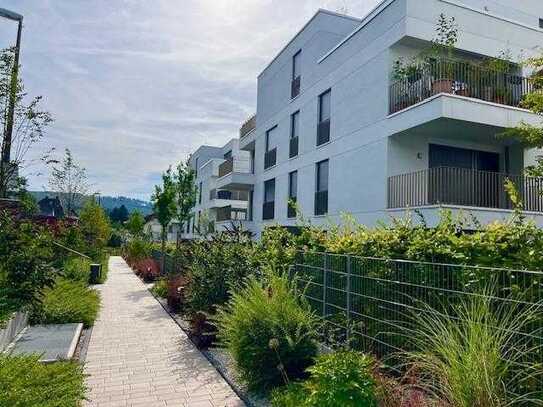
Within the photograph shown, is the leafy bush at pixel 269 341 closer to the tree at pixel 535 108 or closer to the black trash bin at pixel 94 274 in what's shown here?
the tree at pixel 535 108

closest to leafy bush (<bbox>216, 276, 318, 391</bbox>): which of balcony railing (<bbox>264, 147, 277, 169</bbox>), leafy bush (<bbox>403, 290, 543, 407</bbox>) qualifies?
leafy bush (<bbox>403, 290, 543, 407</bbox>)

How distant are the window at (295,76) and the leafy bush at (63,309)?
14022mm

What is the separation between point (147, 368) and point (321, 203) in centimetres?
1195

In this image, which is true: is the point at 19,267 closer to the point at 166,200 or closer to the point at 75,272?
the point at 75,272

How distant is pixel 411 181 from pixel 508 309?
31.0 feet

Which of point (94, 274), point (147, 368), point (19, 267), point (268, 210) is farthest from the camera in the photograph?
point (268, 210)

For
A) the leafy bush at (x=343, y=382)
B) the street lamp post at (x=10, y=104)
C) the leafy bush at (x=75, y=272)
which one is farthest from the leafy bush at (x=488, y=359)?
the leafy bush at (x=75, y=272)

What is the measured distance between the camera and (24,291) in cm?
702

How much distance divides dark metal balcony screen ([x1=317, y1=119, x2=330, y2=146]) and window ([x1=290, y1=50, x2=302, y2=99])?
3405mm

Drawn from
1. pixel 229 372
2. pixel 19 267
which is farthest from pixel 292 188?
pixel 229 372

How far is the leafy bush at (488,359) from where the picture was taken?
121 inches

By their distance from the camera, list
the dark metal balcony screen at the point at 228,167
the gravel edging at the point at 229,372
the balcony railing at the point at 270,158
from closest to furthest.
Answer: the gravel edging at the point at 229,372, the balcony railing at the point at 270,158, the dark metal balcony screen at the point at 228,167

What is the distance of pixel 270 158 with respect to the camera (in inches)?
915

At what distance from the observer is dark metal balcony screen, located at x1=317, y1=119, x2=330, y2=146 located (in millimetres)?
17172
